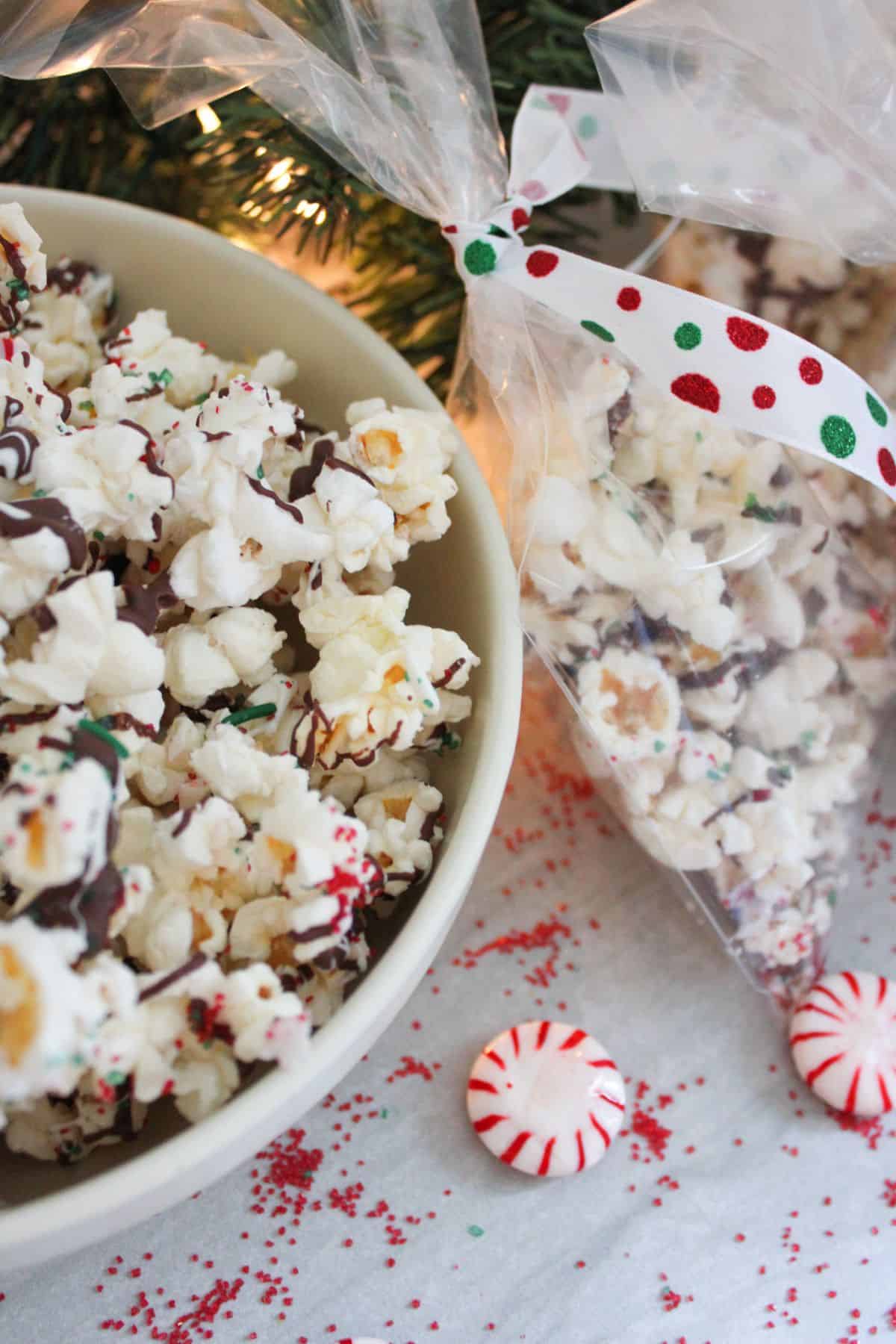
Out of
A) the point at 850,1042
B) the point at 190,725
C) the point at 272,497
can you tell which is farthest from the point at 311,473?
the point at 850,1042

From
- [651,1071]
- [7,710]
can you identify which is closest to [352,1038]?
[7,710]

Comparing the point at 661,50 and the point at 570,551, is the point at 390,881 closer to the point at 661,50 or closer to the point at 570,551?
the point at 570,551

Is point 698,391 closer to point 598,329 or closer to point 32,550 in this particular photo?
point 598,329

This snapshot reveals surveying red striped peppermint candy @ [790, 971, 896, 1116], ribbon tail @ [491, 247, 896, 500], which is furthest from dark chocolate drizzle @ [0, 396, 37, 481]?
red striped peppermint candy @ [790, 971, 896, 1116]

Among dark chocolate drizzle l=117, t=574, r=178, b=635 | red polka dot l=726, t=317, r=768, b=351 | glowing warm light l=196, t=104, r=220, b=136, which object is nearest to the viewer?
dark chocolate drizzle l=117, t=574, r=178, b=635

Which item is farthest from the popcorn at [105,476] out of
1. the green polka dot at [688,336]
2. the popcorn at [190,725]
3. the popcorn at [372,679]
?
the green polka dot at [688,336]

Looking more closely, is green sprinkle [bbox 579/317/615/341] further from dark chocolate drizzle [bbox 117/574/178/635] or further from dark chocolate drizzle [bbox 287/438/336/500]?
dark chocolate drizzle [bbox 117/574/178/635]
